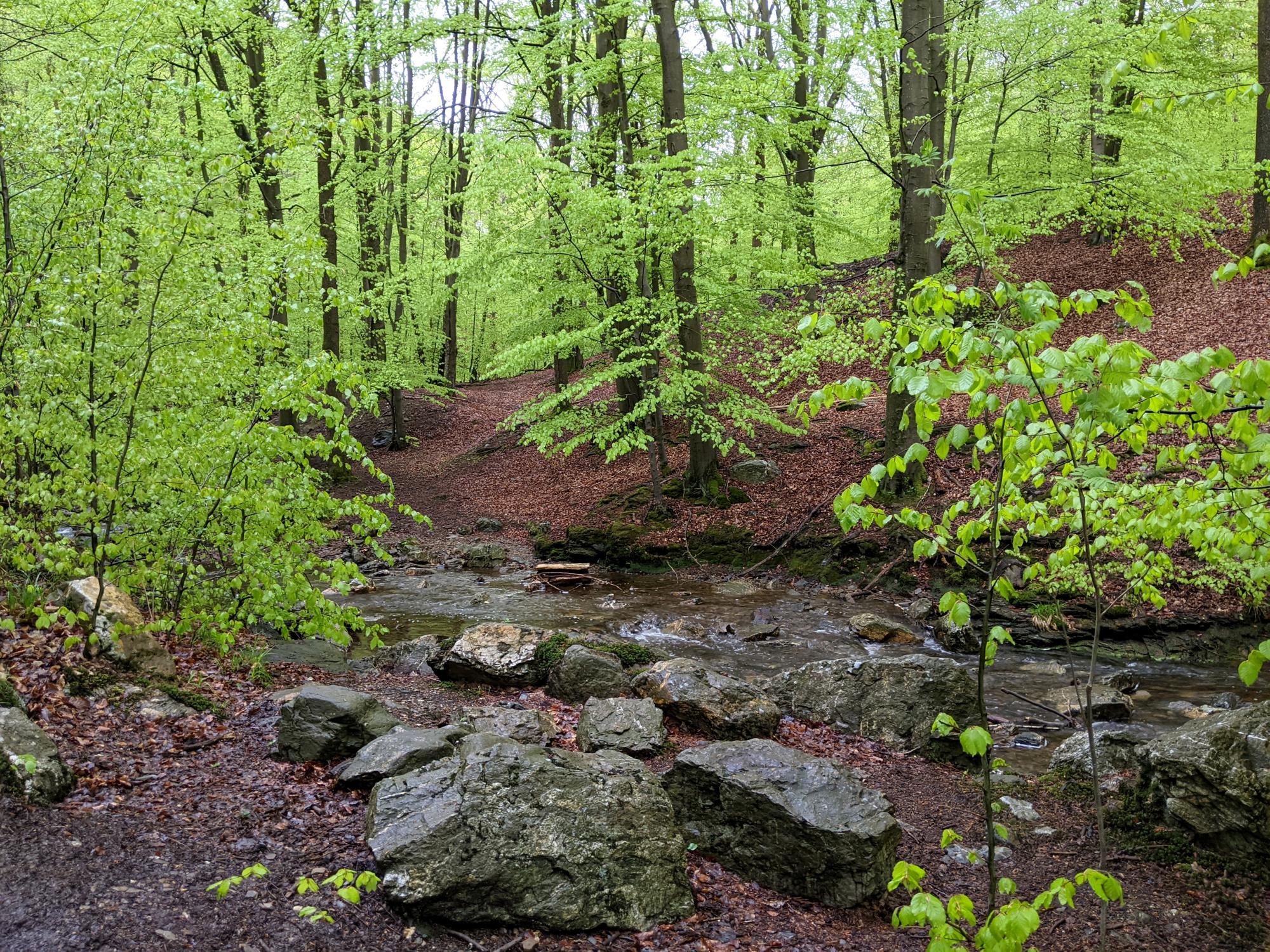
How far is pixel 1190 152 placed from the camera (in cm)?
1377

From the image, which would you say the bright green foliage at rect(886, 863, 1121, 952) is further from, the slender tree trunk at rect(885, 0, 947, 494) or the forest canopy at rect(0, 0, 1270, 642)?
the slender tree trunk at rect(885, 0, 947, 494)

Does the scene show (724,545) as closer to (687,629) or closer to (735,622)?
(735,622)

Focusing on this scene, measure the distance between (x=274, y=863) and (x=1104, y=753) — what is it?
5.58 metres

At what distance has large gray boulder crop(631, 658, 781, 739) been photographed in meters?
6.52

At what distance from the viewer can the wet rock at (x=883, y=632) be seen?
972cm

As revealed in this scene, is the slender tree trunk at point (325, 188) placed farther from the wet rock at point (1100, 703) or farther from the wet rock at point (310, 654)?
the wet rock at point (1100, 703)

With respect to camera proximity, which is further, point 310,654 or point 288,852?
point 310,654

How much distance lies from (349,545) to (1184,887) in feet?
42.9

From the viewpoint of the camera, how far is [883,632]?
974 centimetres

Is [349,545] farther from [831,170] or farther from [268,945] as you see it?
[831,170]

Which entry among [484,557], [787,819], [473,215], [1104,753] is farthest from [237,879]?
[473,215]

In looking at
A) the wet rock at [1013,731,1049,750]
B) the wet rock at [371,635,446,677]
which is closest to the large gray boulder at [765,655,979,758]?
the wet rock at [1013,731,1049,750]

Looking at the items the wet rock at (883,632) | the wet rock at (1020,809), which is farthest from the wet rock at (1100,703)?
the wet rock at (883,632)

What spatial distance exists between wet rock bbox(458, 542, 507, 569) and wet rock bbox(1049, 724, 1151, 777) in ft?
31.5
